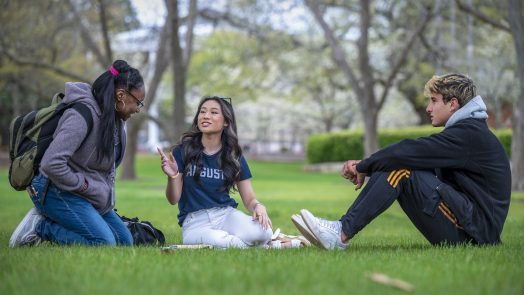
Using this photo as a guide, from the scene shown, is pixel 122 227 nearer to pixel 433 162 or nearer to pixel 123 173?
pixel 433 162

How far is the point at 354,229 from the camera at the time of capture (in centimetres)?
575

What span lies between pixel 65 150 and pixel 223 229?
1.50 meters

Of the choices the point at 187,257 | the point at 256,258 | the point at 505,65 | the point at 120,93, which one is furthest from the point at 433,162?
the point at 505,65

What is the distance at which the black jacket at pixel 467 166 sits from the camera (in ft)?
18.6

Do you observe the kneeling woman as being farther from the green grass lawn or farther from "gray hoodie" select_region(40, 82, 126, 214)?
the green grass lawn

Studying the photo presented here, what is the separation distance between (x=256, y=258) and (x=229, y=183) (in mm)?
1646

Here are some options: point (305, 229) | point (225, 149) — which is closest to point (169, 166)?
point (225, 149)

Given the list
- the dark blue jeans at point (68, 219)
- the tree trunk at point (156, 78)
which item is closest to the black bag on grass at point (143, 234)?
the dark blue jeans at point (68, 219)

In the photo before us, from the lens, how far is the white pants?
639 cm

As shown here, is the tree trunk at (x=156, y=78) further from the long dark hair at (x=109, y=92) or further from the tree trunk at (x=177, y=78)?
the long dark hair at (x=109, y=92)

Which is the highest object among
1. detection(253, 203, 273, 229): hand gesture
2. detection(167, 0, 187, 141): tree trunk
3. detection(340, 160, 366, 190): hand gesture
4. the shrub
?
detection(167, 0, 187, 141): tree trunk

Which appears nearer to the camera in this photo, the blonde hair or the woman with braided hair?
the blonde hair

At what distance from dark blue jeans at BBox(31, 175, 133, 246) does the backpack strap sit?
0.58 meters

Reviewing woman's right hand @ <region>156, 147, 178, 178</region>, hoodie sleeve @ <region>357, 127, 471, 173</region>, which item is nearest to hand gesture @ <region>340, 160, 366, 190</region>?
hoodie sleeve @ <region>357, 127, 471, 173</region>
